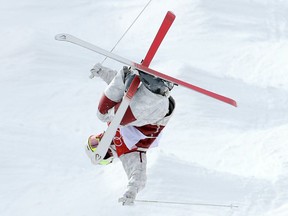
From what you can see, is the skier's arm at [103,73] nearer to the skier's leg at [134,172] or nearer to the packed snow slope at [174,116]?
the skier's leg at [134,172]

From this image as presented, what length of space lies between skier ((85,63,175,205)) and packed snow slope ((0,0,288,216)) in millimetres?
1916

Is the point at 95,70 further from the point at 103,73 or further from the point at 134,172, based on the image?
the point at 134,172

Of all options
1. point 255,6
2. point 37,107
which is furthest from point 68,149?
point 255,6

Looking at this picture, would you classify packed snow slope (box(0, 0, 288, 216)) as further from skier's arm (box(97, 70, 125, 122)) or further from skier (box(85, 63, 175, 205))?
skier's arm (box(97, 70, 125, 122))

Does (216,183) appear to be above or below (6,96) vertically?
above

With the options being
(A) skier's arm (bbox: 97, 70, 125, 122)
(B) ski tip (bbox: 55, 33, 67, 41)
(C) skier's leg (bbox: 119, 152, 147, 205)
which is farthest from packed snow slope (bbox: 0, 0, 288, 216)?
(B) ski tip (bbox: 55, 33, 67, 41)

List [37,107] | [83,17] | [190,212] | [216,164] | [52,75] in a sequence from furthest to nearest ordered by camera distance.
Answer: [83,17] < [52,75] < [37,107] < [216,164] < [190,212]

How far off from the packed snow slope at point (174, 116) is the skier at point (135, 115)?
75.4 inches

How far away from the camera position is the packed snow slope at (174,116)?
812 centimetres

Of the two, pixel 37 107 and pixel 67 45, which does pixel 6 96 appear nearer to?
pixel 37 107

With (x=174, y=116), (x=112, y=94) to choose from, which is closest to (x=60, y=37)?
(x=112, y=94)

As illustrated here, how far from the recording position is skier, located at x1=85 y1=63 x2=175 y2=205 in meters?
5.54

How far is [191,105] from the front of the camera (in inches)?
395

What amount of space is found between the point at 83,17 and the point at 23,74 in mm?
2642
